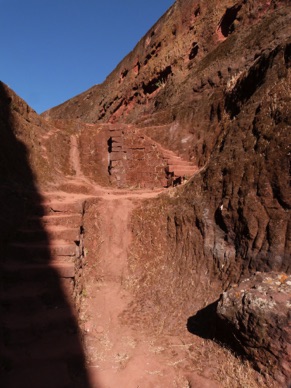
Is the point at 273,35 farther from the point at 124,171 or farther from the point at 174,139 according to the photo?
the point at 124,171

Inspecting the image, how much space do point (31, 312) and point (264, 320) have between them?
3.93 metres

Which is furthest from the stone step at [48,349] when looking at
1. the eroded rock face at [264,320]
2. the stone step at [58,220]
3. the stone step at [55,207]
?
the stone step at [55,207]

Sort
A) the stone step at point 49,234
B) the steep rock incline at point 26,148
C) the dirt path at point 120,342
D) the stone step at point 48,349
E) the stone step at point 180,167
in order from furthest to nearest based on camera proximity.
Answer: the stone step at point 180,167, the steep rock incline at point 26,148, the stone step at point 49,234, the stone step at point 48,349, the dirt path at point 120,342

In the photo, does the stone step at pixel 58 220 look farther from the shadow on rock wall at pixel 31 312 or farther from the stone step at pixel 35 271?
the stone step at pixel 35 271

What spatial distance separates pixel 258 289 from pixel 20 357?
149 inches

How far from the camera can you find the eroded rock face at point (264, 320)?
13.1 ft

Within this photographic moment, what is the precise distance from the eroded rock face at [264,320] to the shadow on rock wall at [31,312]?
94.6 inches

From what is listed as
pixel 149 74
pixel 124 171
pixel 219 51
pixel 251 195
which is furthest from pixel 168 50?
pixel 251 195

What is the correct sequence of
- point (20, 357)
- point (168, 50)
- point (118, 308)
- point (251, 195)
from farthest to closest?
point (168, 50) < point (118, 308) < point (251, 195) < point (20, 357)

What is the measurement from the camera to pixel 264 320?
13.5 ft

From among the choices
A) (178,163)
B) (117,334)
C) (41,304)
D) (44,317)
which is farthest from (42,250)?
(178,163)

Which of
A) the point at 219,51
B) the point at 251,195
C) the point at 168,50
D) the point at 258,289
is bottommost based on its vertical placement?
the point at 258,289

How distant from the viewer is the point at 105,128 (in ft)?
45.9

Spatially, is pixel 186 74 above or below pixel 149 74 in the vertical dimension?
below
